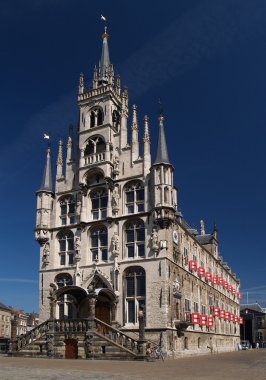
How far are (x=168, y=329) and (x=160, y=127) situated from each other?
19155 millimetres

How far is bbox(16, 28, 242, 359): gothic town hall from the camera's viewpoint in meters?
36.5

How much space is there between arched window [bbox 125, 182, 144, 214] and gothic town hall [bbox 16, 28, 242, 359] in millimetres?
100

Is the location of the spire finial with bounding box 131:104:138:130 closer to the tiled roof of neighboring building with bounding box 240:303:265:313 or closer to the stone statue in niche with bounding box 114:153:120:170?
the stone statue in niche with bounding box 114:153:120:170

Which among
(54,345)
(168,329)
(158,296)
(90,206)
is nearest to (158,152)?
(90,206)

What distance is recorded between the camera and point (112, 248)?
41.4 metres

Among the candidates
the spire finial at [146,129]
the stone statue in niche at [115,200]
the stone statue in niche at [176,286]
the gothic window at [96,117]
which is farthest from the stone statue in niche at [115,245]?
the gothic window at [96,117]

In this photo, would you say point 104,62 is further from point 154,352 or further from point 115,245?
point 154,352

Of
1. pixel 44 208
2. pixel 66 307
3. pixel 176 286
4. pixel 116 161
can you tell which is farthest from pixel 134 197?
pixel 66 307

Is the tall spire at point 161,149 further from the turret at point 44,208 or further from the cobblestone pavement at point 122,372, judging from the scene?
the cobblestone pavement at point 122,372

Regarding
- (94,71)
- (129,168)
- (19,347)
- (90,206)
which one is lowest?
(19,347)

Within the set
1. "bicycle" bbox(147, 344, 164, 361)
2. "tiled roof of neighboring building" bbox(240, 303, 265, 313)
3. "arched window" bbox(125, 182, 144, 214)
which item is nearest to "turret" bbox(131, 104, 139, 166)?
"arched window" bbox(125, 182, 144, 214)

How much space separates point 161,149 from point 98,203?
871 centimetres

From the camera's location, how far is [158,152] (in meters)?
41.4

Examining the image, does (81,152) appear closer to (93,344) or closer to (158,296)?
(158,296)
